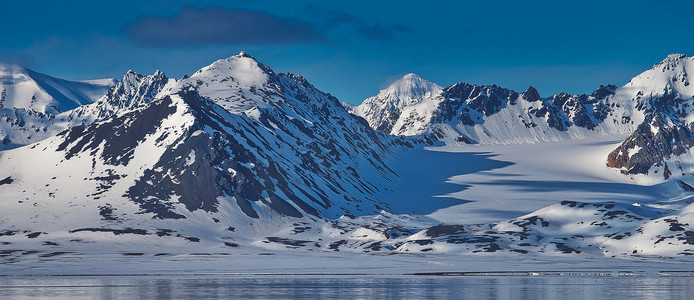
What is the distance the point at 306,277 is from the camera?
186 m

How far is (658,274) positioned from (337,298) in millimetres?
93007

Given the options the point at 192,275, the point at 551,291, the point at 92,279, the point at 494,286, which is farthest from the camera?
the point at 192,275

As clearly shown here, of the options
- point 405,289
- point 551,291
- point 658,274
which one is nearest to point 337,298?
point 405,289

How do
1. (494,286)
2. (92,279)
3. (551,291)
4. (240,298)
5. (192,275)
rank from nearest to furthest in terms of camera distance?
(240,298), (551,291), (494,286), (92,279), (192,275)

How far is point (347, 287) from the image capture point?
151 meters

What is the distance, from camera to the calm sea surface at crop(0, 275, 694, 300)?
130 metres

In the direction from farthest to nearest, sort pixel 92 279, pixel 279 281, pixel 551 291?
1. pixel 92 279
2. pixel 279 281
3. pixel 551 291

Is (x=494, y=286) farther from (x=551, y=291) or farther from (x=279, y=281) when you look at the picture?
(x=279, y=281)

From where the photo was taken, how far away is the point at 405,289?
479ft

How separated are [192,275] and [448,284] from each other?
199ft

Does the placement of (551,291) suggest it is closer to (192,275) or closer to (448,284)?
(448,284)

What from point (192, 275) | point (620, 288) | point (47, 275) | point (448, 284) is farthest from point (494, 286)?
point (47, 275)

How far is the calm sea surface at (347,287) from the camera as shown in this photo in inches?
5133

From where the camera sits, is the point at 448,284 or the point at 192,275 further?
the point at 192,275
